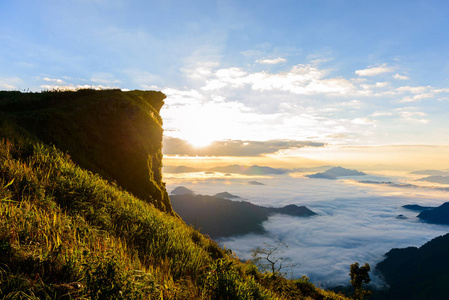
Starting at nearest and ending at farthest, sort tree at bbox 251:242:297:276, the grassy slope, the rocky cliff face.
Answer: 1. the grassy slope
2. tree at bbox 251:242:297:276
3. the rocky cliff face

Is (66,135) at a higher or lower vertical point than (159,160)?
higher

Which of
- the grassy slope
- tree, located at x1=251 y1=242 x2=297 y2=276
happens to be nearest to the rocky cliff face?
the grassy slope

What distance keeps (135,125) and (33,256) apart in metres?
18.2

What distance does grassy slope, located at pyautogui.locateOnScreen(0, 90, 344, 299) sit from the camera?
315 centimetres

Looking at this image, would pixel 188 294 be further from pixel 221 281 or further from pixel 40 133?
pixel 40 133

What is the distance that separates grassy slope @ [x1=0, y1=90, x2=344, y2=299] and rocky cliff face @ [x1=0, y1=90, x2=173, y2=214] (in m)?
5.84

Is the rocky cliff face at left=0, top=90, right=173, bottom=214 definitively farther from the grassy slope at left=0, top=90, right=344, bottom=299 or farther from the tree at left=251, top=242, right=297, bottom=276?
the tree at left=251, top=242, right=297, bottom=276

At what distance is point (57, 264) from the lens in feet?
10.8

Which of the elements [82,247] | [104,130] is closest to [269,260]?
[82,247]

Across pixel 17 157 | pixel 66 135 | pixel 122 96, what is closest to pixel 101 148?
pixel 66 135

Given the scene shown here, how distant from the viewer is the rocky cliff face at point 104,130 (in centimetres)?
1430

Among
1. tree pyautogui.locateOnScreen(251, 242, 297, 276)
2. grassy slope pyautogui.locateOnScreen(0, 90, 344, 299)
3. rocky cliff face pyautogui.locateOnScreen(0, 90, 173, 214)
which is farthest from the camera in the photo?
rocky cliff face pyautogui.locateOnScreen(0, 90, 173, 214)

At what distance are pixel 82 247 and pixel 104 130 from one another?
16.2m

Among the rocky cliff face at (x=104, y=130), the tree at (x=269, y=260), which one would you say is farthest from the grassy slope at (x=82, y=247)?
the tree at (x=269, y=260)
